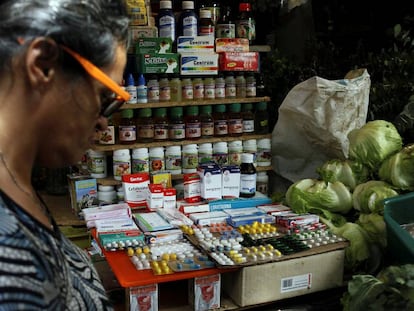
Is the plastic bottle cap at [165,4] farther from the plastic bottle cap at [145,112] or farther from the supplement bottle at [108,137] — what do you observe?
the supplement bottle at [108,137]

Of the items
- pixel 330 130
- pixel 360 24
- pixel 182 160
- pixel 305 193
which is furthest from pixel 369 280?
pixel 360 24

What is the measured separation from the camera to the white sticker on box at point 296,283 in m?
1.68

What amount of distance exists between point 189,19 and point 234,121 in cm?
54

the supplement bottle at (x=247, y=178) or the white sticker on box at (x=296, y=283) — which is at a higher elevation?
the supplement bottle at (x=247, y=178)

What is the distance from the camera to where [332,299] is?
1822 millimetres

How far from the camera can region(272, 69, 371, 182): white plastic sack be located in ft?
7.61

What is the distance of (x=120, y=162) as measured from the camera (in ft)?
7.40

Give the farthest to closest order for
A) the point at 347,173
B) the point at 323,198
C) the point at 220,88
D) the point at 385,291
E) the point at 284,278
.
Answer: the point at 220,88
the point at 347,173
the point at 323,198
the point at 284,278
the point at 385,291

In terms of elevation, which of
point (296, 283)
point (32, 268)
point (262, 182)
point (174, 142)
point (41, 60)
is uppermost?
point (41, 60)

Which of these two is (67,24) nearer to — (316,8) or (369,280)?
(369,280)

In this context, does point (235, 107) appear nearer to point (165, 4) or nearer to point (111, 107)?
point (165, 4)

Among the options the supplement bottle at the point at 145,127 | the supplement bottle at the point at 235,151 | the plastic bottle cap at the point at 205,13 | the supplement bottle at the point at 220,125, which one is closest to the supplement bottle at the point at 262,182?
the supplement bottle at the point at 235,151

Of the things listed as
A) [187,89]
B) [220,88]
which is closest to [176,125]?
[187,89]

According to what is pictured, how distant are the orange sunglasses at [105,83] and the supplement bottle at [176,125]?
156 cm
